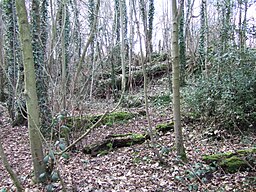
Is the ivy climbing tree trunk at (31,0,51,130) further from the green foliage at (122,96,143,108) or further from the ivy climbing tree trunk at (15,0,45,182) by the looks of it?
the green foliage at (122,96,143,108)

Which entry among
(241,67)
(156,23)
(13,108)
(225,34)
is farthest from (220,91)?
(156,23)

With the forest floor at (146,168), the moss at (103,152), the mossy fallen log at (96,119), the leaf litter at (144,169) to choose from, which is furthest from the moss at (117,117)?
the moss at (103,152)

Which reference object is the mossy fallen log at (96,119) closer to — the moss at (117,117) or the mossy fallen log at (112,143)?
the moss at (117,117)

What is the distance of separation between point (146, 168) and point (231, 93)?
9.51ft

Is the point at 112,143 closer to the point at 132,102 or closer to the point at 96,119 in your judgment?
the point at 96,119

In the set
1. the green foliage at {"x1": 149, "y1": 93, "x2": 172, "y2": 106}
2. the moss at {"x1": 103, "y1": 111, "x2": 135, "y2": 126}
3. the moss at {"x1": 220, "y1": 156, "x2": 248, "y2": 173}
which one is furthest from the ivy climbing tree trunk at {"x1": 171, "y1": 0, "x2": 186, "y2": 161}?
the green foliage at {"x1": 149, "y1": 93, "x2": 172, "y2": 106}

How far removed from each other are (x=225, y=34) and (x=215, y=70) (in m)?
1.10

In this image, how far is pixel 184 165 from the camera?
14.9 ft

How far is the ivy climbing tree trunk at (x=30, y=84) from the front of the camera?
3916 mm

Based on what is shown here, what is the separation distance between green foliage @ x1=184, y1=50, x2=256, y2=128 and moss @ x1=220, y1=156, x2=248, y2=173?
142 centimetres

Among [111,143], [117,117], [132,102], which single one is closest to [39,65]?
[117,117]

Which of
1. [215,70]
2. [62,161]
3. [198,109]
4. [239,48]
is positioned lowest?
[62,161]

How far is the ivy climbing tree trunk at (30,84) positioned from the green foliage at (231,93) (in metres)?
4.14

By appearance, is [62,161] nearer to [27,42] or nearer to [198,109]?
[27,42]
